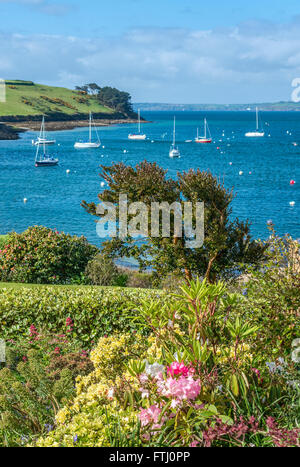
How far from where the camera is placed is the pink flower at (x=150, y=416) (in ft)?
11.1

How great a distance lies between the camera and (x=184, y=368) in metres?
3.49

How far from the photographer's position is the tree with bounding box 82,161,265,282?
10.7 meters

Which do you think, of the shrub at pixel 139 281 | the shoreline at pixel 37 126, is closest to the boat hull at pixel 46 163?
the shoreline at pixel 37 126

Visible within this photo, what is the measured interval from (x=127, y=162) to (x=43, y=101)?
7220 cm

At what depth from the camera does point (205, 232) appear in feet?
35.2

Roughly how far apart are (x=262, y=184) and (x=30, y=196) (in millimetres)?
24209

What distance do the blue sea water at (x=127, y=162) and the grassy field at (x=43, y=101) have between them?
16067mm

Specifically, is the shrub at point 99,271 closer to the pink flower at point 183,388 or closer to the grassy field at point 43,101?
the pink flower at point 183,388

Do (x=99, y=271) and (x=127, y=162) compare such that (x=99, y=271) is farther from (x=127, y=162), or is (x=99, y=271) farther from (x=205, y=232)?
(x=127, y=162)

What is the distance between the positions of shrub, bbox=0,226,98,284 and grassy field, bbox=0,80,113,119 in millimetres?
106691

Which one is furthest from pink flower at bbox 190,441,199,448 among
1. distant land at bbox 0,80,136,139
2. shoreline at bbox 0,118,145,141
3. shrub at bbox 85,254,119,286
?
distant land at bbox 0,80,136,139

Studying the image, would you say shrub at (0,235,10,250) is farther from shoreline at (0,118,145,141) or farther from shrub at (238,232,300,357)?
shoreline at (0,118,145,141)
